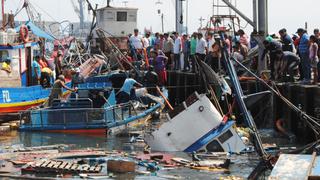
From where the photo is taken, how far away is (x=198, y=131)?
601 inches

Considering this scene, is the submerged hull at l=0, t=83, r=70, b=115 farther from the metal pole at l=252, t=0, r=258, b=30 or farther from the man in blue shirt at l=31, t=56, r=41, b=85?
the metal pole at l=252, t=0, r=258, b=30

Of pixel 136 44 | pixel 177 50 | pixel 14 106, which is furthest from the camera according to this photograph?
pixel 136 44

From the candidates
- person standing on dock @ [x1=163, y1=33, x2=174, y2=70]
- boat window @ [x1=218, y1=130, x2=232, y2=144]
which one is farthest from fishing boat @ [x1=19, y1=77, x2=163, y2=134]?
person standing on dock @ [x1=163, y1=33, x2=174, y2=70]

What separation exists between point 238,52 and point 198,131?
359 inches

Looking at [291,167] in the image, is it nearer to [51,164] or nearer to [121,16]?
[51,164]

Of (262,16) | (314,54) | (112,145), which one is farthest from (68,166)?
(262,16)

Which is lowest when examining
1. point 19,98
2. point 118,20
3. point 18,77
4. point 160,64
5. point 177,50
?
point 19,98

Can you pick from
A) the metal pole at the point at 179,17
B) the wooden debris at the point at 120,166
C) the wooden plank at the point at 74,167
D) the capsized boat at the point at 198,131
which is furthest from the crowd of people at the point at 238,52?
the wooden plank at the point at 74,167

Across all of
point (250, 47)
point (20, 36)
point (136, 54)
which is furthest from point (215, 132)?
point (136, 54)

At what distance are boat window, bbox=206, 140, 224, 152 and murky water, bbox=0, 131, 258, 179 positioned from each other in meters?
0.43

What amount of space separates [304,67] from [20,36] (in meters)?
11.3

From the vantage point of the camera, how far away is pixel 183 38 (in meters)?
27.8

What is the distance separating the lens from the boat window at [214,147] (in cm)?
1518

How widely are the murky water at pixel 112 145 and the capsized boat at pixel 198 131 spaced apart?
33 centimetres
